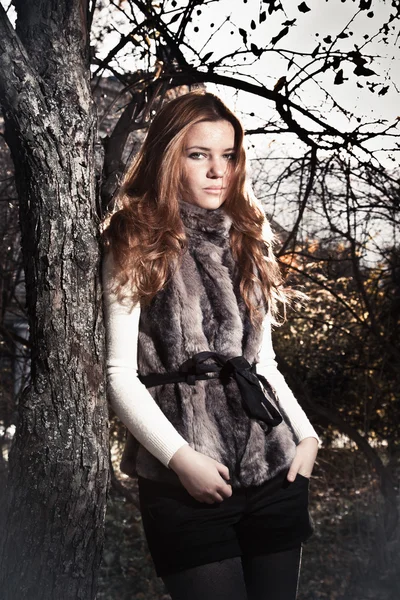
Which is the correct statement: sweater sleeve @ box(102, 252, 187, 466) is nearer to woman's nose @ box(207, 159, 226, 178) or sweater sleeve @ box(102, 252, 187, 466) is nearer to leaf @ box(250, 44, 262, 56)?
woman's nose @ box(207, 159, 226, 178)

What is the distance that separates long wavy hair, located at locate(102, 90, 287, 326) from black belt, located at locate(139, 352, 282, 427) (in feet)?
0.76

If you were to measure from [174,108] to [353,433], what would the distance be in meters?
3.34

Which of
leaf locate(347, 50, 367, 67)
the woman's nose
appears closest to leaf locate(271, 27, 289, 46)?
leaf locate(347, 50, 367, 67)

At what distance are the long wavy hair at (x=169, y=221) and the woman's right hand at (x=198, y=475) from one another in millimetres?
481

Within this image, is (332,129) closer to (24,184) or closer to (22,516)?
(24,184)

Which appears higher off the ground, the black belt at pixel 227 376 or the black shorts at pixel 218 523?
the black belt at pixel 227 376

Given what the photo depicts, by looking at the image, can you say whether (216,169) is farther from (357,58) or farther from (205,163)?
(357,58)

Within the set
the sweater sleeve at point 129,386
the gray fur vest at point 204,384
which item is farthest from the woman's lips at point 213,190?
the sweater sleeve at point 129,386

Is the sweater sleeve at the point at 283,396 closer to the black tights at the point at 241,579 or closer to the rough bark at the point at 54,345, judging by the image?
the black tights at the point at 241,579

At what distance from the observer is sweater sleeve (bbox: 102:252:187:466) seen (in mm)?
2082

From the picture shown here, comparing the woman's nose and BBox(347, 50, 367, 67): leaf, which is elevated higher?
BBox(347, 50, 367, 67): leaf

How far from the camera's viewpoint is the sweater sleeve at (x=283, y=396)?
96.7 inches

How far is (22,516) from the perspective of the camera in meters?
2.22

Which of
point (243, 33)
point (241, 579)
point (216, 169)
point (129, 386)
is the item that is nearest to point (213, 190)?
point (216, 169)
